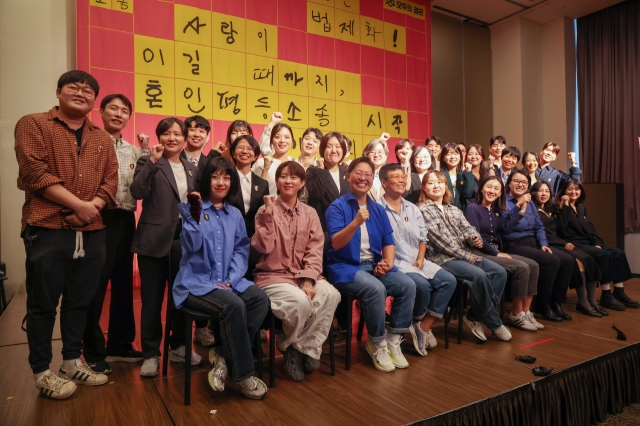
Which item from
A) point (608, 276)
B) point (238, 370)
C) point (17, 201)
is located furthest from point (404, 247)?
point (17, 201)

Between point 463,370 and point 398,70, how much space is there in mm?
4517

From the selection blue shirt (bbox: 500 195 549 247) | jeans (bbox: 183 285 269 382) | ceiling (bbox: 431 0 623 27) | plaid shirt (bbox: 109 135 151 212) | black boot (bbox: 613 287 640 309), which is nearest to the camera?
jeans (bbox: 183 285 269 382)

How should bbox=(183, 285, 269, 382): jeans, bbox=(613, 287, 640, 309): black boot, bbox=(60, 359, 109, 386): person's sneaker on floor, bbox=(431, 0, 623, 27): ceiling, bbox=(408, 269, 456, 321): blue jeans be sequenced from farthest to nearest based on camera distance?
bbox=(431, 0, 623, 27): ceiling, bbox=(613, 287, 640, 309): black boot, bbox=(408, 269, 456, 321): blue jeans, bbox=(60, 359, 109, 386): person's sneaker on floor, bbox=(183, 285, 269, 382): jeans

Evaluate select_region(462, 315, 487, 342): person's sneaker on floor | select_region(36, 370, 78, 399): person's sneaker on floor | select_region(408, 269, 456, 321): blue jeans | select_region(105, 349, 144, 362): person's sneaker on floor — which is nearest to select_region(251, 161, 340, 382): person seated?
select_region(408, 269, 456, 321): blue jeans

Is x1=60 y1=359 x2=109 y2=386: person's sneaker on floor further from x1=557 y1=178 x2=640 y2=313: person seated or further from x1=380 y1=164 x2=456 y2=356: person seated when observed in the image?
x1=557 y1=178 x2=640 y2=313: person seated

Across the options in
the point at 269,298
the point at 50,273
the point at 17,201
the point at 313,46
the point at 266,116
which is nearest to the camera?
the point at 50,273

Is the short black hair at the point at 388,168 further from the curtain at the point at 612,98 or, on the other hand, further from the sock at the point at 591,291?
the curtain at the point at 612,98

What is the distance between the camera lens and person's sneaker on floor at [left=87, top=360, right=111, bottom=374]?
7.26ft

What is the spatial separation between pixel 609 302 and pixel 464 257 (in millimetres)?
1850

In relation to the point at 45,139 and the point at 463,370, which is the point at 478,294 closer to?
the point at 463,370

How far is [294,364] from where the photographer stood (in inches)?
88.8

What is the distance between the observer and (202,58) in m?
4.45

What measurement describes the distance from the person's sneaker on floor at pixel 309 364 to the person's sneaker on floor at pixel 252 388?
14.7 inches

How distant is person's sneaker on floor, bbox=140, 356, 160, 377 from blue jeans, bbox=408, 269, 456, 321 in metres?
1.50
